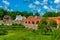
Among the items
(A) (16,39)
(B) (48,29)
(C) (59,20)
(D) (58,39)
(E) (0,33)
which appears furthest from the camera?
(C) (59,20)

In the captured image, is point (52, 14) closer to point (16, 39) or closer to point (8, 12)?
point (8, 12)

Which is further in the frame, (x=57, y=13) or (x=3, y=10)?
(x=3, y=10)

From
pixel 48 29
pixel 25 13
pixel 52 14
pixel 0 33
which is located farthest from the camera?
pixel 25 13

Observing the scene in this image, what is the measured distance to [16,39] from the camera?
56.9ft

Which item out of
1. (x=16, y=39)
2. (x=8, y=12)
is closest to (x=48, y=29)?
(x=16, y=39)

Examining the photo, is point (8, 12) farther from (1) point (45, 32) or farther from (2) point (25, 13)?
(1) point (45, 32)

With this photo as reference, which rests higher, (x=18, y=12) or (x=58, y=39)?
(x=18, y=12)

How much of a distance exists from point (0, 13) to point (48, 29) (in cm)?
6146

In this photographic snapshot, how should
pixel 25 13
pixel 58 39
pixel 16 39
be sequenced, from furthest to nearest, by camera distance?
pixel 25 13 < pixel 58 39 < pixel 16 39

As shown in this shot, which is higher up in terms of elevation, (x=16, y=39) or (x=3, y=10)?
(x=3, y=10)

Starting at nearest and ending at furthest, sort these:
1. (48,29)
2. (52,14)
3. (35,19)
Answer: (48,29) < (35,19) < (52,14)

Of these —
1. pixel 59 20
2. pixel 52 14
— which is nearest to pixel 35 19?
pixel 59 20

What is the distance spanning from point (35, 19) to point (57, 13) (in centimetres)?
2703

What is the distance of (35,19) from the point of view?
6191 centimetres
